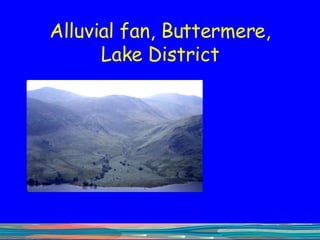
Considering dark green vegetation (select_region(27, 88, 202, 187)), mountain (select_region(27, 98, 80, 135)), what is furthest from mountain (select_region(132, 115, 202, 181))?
mountain (select_region(27, 98, 80, 135))

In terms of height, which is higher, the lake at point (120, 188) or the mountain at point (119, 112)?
the mountain at point (119, 112)

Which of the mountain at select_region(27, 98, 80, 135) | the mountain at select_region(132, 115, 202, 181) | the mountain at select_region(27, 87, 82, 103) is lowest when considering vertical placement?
the mountain at select_region(132, 115, 202, 181)

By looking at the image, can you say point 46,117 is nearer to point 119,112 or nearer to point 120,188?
point 119,112

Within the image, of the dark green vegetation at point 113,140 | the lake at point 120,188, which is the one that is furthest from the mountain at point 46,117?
the lake at point 120,188

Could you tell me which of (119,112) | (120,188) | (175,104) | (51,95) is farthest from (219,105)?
(51,95)

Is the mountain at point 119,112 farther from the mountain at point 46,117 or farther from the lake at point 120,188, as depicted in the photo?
the lake at point 120,188

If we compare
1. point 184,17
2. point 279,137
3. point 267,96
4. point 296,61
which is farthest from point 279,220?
point 184,17

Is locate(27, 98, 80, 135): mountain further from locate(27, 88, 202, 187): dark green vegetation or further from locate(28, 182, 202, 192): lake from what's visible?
locate(28, 182, 202, 192): lake
